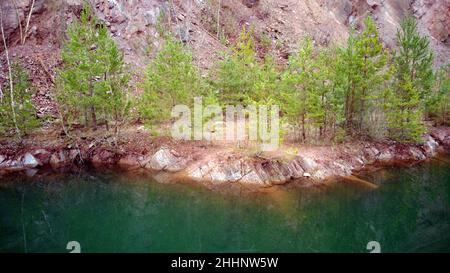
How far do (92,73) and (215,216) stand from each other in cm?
931

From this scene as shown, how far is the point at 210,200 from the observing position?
13938mm

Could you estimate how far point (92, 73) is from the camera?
1689 cm

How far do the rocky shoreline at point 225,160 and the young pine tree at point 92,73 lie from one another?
2.12m

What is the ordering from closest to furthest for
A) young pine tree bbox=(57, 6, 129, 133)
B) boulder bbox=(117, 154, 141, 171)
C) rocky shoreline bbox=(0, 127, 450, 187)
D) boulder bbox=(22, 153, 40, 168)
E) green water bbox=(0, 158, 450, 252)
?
green water bbox=(0, 158, 450, 252) < rocky shoreline bbox=(0, 127, 450, 187) < young pine tree bbox=(57, 6, 129, 133) < boulder bbox=(22, 153, 40, 168) < boulder bbox=(117, 154, 141, 171)

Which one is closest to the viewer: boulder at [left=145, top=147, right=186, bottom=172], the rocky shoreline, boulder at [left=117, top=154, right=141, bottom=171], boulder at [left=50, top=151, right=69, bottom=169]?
the rocky shoreline

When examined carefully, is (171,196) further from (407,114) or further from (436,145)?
(436,145)

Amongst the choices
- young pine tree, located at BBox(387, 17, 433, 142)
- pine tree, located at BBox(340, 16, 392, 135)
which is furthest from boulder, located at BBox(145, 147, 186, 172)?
young pine tree, located at BBox(387, 17, 433, 142)

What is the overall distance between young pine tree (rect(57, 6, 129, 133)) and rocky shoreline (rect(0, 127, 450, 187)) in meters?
2.12

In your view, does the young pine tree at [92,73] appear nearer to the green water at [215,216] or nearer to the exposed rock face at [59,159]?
the exposed rock face at [59,159]

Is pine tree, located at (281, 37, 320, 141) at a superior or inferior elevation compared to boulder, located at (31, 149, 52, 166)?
superior

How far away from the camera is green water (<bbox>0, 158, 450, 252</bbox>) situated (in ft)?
36.4

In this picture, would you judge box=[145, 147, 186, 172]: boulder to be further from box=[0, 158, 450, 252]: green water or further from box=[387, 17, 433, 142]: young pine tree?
box=[387, 17, 433, 142]: young pine tree

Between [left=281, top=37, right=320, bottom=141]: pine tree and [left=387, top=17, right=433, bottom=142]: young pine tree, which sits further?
[left=387, top=17, right=433, bottom=142]: young pine tree
